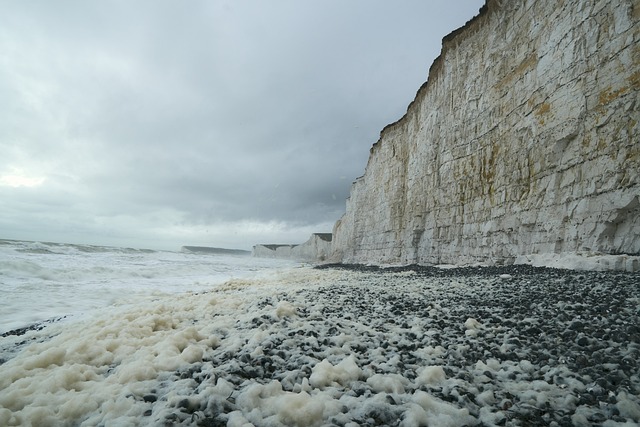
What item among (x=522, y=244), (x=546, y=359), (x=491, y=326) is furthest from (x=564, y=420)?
(x=522, y=244)

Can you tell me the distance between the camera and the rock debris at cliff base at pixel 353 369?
2.29m

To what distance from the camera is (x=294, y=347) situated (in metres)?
3.72

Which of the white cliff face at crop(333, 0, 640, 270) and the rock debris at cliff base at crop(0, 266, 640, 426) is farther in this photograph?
the white cliff face at crop(333, 0, 640, 270)

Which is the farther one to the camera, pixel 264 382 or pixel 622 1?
pixel 622 1

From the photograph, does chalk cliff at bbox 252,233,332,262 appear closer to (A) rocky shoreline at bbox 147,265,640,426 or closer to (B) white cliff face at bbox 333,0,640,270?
(B) white cliff face at bbox 333,0,640,270

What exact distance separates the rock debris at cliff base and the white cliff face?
17.4 feet

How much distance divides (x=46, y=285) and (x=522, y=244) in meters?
18.1

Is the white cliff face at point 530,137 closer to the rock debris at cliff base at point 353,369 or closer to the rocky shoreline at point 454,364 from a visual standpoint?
the rocky shoreline at point 454,364

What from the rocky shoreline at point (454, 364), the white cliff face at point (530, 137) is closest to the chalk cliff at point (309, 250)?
the white cliff face at point (530, 137)

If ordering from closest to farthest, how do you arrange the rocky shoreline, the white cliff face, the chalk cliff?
the rocky shoreline
the white cliff face
the chalk cliff

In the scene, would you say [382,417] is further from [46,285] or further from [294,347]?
[46,285]

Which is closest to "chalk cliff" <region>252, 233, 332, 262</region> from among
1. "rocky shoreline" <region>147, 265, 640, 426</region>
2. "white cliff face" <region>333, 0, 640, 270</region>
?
"white cliff face" <region>333, 0, 640, 270</region>

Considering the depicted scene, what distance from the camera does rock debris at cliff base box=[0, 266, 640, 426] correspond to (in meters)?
2.29

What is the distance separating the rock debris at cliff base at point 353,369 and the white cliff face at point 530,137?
532 cm
